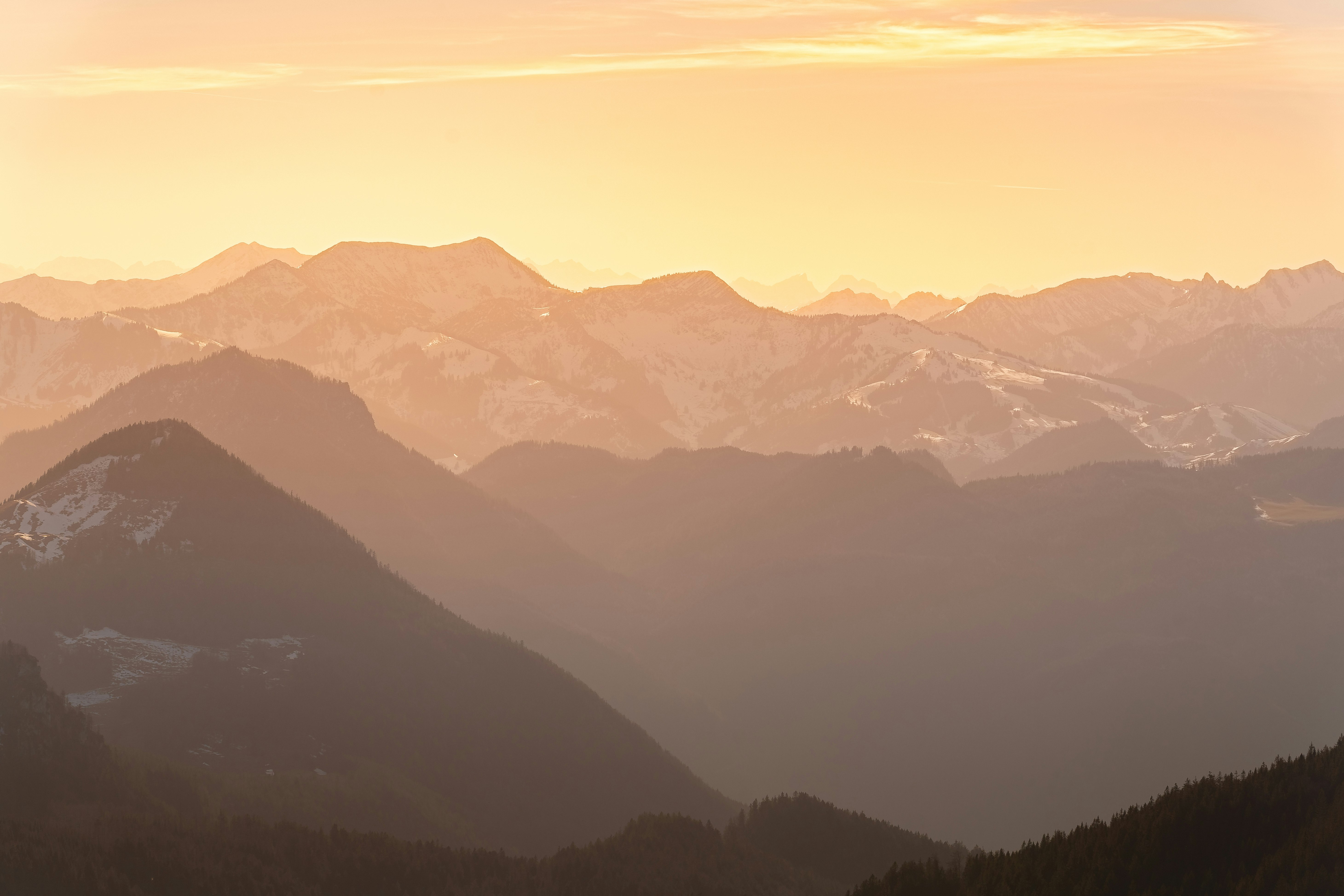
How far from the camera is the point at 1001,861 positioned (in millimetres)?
187250

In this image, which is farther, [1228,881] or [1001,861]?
[1001,861]

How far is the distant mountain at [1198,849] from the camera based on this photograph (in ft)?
539

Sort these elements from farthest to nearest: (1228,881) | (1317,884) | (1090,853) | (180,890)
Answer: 1. (180,890)
2. (1090,853)
3. (1228,881)
4. (1317,884)

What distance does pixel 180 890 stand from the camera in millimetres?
198625

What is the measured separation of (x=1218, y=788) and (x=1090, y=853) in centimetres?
2407

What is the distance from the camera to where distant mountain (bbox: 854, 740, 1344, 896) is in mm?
164250

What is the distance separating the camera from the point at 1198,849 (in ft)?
587

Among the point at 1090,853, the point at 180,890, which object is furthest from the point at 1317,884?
the point at 180,890

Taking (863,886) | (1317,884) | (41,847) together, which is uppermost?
(1317,884)

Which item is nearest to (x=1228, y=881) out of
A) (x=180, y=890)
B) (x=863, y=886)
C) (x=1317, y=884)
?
(x=1317, y=884)

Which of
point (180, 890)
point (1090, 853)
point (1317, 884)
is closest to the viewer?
point (1317, 884)

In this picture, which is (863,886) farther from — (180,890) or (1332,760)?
(180,890)

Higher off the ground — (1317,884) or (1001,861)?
(1317,884)

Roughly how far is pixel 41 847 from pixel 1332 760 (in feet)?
569
